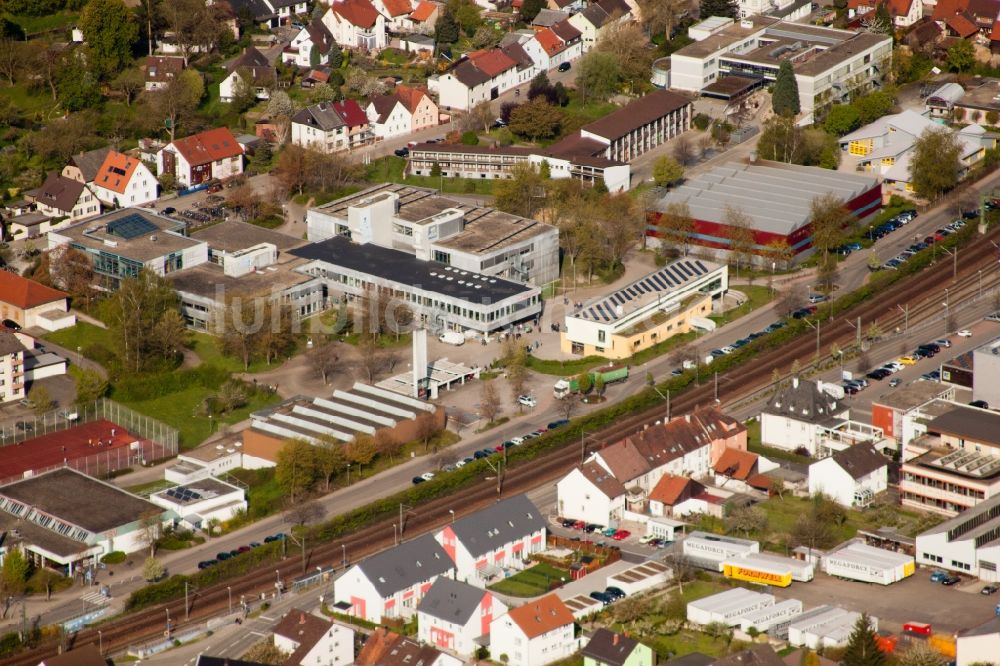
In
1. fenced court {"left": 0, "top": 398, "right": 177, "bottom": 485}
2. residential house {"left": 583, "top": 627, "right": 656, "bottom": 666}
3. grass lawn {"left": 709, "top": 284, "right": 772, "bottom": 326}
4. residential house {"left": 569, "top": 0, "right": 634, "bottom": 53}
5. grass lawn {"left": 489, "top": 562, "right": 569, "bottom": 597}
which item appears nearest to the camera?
residential house {"left": 583, "top": 627, "right": 656, "bottom": 666}

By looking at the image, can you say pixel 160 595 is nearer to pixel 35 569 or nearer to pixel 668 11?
pixel 35 569

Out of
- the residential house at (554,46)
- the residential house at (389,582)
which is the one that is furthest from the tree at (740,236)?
the residential house at (389,582)

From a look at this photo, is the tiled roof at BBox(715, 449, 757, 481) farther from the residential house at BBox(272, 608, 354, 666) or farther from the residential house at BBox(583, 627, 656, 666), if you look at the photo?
the residential house at BBox(272, 608, 354, 666)

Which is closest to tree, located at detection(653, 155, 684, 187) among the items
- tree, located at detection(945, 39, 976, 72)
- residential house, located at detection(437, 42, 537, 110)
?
residential house, located at detection(437, 42, 537, 110)

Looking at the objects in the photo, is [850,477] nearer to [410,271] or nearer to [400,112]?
[410,271]

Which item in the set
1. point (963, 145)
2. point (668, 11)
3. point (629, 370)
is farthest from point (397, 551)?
point (668, 11)

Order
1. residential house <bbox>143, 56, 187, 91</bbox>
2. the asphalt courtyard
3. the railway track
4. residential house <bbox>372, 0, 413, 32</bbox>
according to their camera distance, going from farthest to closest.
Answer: residential house <bbox>372, 0, 413, 32</bbox>
residential house <bbox>143, 56, 187, 91</bbox>
the railway track
the asphalt courtyard

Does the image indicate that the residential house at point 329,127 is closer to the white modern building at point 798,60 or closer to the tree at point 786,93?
the white modern building at point 798,60
